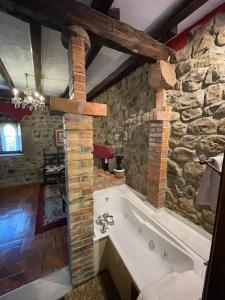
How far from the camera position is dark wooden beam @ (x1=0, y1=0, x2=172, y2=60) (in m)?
0.99

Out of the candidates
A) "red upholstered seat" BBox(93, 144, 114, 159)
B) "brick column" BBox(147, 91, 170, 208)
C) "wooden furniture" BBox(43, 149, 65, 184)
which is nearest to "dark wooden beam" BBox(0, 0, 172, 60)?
"brick column" BBox(147, 91, 170, 208)

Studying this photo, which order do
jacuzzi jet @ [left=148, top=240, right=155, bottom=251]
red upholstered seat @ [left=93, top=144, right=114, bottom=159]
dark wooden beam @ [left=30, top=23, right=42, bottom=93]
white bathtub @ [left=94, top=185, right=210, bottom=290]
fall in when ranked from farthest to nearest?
red upholstered seat @ [left=93, top=144, right=114, bottom=159]
jacuzzi jet @ [left=148, top=240, right=155, bottom=251]
dark wooden beam @ [left=30, top=23, right=42, bottom=93]
white bathtub @ [left=94, top=185, right=210, bottom=290]

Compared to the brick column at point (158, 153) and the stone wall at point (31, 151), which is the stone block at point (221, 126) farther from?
the stone wall at point (31, 151)

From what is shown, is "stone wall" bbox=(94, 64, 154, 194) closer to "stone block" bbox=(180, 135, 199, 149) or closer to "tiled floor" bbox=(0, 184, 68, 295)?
"stone block" bbox=(180, 135, 199, 149)

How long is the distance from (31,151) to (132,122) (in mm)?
3306

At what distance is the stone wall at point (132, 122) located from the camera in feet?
6.93

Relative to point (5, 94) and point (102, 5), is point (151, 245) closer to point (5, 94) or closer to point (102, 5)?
point (102, 5)

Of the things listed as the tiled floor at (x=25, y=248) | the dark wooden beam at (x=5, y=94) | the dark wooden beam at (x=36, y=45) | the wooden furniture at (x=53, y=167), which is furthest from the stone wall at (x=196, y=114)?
the dark wooden beam at (x=5, y=94)

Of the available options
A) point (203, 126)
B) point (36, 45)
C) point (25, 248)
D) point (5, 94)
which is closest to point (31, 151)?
point (5, 94)

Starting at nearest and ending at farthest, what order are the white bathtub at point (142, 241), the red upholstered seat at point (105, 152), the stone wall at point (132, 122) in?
the white bathtub at point (142, 241) < the stone wall at point (132, 122) < the red upholstered seat at point (105, 152)

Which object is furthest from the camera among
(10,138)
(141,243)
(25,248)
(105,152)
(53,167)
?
(53,167)

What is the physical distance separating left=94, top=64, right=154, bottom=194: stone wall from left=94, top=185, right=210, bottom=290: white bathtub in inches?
14.9

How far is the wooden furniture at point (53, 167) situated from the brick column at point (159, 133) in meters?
2.83

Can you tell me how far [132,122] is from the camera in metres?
2.42
